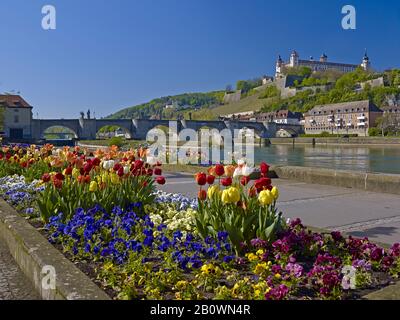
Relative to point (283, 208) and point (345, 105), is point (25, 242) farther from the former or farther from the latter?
point (345, 105)

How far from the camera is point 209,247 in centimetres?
405

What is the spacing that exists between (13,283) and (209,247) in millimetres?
1754

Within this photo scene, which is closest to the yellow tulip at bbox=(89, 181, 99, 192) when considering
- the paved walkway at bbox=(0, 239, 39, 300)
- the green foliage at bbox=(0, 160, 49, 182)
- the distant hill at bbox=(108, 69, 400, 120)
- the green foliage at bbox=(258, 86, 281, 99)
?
the paved walkway at bbox=(0, 239, 39, 300)

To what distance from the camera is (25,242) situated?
431cm

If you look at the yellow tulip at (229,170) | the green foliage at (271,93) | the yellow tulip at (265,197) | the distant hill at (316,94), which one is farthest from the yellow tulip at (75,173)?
the green foliage at (271,93)

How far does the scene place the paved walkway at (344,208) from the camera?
5.59 m

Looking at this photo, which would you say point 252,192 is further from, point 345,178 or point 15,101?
point 15,101

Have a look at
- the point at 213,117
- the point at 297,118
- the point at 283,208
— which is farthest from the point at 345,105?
the point at 283,208

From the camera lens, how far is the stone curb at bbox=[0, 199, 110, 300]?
9.93 ft

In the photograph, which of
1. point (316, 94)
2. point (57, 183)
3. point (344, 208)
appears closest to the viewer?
point (57, 183)

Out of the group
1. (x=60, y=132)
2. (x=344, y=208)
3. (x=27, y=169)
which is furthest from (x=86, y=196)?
(x=60, y=132)

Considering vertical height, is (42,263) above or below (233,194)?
below

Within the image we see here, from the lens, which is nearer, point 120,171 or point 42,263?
point 42,263
